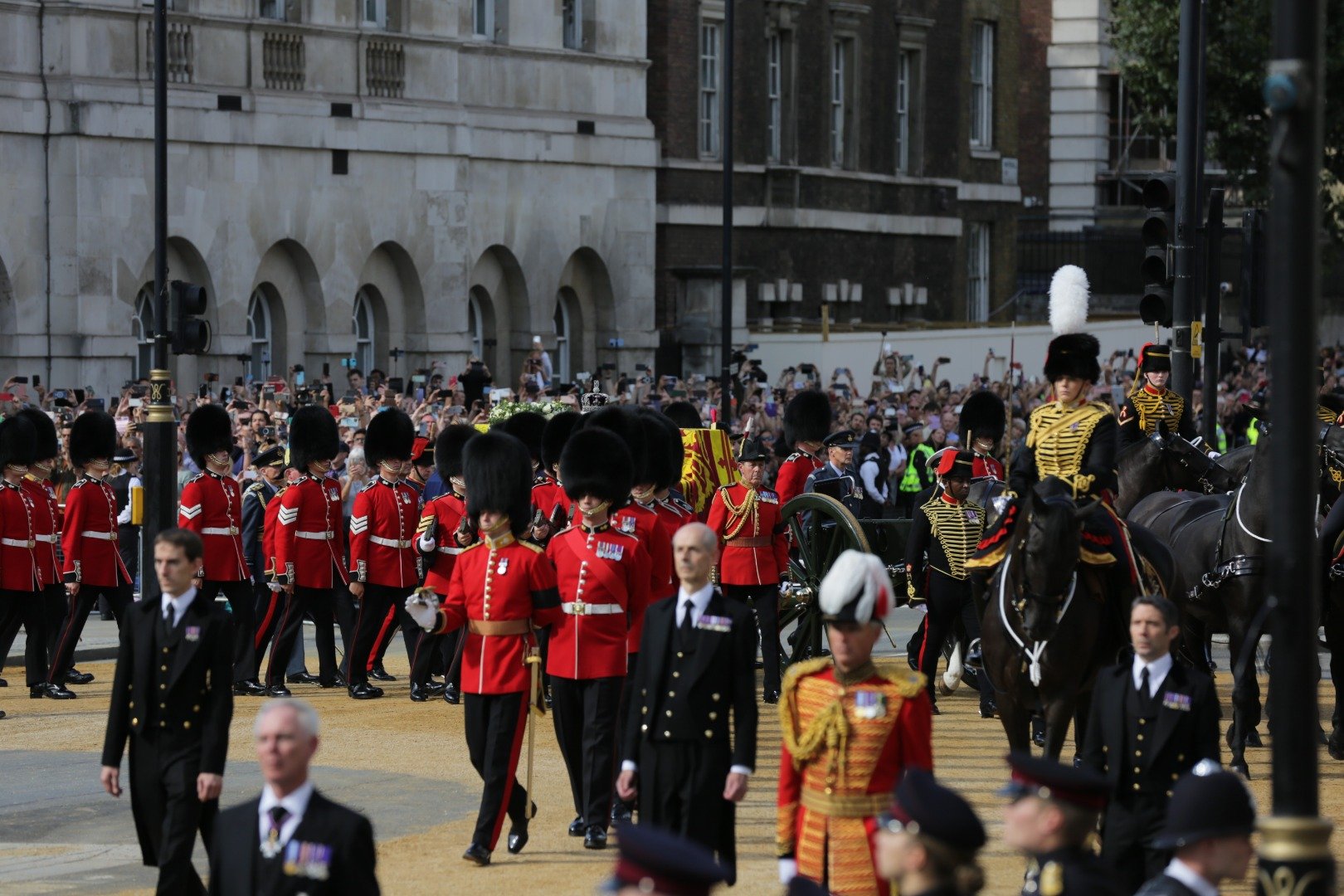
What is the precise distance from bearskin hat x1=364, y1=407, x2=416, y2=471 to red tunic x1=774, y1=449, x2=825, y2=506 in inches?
94.0

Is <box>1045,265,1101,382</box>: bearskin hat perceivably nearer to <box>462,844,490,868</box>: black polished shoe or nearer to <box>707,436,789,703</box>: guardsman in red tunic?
<box>707,436,789,703</box>: guardsman in red tunic

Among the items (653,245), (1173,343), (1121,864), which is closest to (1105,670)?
(1121,864)

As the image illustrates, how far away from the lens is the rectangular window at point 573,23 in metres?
34.9

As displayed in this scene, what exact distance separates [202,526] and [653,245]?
21581 mm

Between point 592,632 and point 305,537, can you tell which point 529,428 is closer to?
point 305,537

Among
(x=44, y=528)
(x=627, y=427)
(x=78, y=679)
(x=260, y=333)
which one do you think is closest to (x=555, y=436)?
(x=627, y=427)

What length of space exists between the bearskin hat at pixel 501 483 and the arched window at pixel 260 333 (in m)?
18.7

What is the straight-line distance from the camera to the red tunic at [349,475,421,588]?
1555 centimetres

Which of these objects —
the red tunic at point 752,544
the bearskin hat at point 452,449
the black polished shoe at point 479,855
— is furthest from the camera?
the red tunic at point 752,544

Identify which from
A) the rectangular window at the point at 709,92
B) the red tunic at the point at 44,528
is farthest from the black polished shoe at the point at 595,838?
the rectangular window at the point at 709,92

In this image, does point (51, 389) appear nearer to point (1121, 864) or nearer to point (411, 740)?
point (411, 740)

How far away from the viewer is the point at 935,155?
44.2 meters

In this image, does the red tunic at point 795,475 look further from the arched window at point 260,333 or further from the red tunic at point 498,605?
the arched window at point 260,333

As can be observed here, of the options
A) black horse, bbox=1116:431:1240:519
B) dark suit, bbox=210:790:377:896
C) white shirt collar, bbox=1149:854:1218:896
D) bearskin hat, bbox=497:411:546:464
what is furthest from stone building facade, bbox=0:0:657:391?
white shirt collar, bbox=1149:854:1218:896
